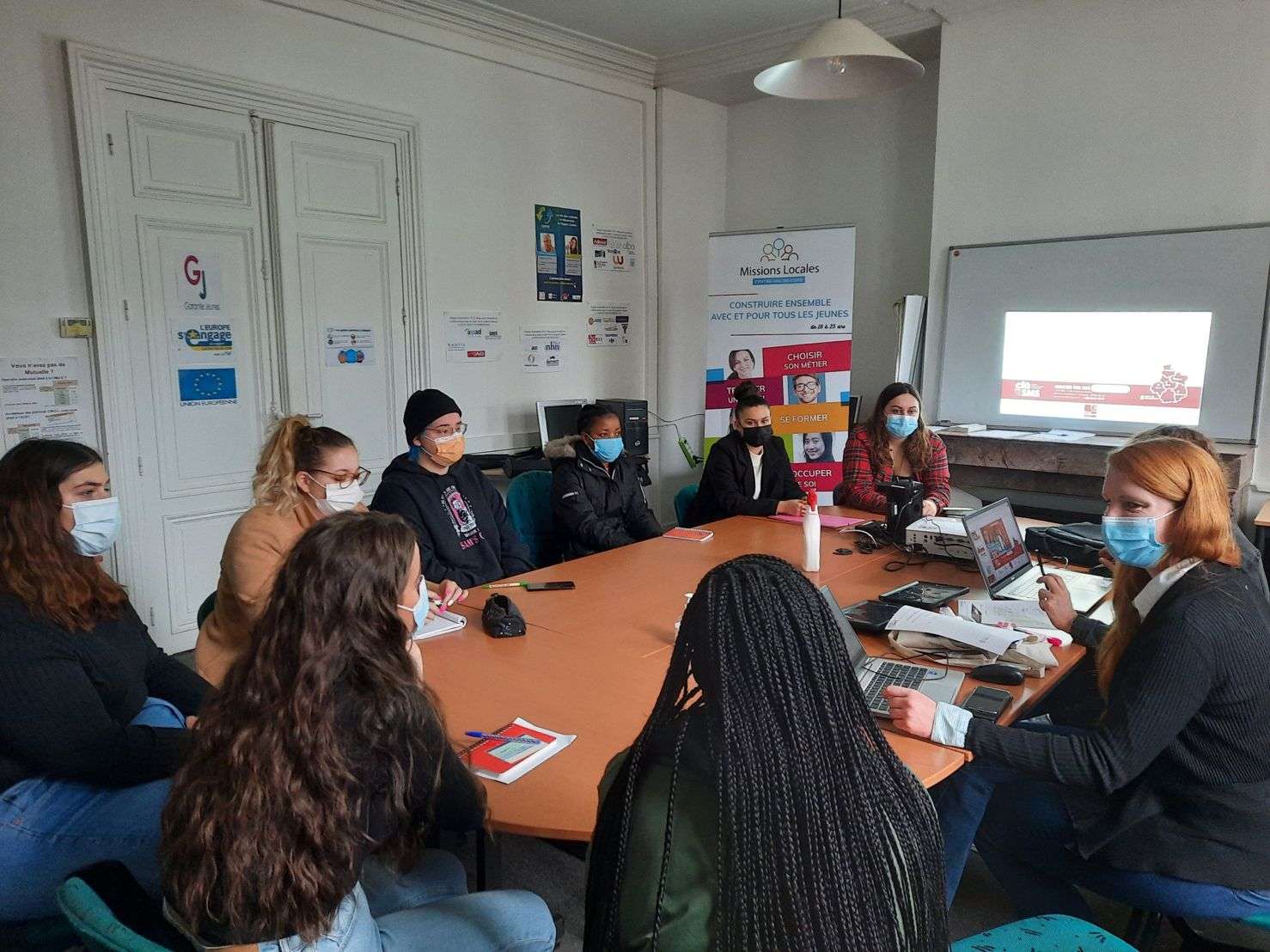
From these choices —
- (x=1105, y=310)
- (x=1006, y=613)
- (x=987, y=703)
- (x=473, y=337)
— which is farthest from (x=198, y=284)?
(x=1105, y=310)

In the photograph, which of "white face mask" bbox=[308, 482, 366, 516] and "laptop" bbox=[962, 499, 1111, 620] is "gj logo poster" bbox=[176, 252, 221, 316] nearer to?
"white face mask" bbox=[308, 482, 366, 516]

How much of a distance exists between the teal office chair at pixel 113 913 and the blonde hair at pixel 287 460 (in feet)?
4.49

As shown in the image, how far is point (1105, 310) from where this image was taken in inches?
186

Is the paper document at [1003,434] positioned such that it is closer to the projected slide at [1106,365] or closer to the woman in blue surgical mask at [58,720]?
the projected slide at [1106,365]

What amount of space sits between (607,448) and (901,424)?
1.26 meters

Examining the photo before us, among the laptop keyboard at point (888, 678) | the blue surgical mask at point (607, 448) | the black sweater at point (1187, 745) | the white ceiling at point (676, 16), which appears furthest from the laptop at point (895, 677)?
the white ceiling at point (676, 16)

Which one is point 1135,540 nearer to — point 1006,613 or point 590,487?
point 1006,613

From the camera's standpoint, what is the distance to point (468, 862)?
245cm

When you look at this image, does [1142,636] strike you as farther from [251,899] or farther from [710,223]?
[710,223]

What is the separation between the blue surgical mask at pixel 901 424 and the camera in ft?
12.6

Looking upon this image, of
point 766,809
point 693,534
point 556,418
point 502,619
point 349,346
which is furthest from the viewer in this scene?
point 556,418

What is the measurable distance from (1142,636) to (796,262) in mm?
4355

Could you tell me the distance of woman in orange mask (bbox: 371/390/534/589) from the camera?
307 cm

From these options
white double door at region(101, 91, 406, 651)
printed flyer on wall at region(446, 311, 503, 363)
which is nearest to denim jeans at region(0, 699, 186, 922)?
white double door at region(101, 91, 406, 651)
